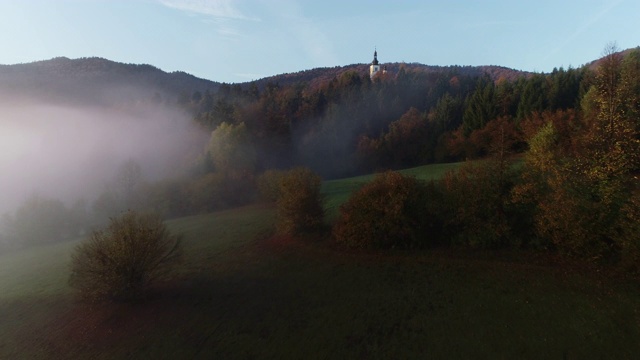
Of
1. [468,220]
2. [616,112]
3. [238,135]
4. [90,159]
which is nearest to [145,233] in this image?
[468,220]

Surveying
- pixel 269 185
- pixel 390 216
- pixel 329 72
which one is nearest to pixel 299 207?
pixel 390 216

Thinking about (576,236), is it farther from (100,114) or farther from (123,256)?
(100,114)

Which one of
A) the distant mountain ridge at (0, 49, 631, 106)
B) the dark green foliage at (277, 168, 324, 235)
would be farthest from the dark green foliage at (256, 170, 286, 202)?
the distant mountain ridge at (0, 49, 631, 106)

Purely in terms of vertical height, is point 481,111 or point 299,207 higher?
point 481,111

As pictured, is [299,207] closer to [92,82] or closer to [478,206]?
[478,206]

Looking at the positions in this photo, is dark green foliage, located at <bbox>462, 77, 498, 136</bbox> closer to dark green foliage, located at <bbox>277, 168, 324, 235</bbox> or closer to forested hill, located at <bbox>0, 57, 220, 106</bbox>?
dark green foliage, located at <bbox>277, 168, 324, 235</bbox>

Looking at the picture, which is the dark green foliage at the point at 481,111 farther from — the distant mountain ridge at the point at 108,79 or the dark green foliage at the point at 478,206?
the distant mountain ridge at the point at 108,79
